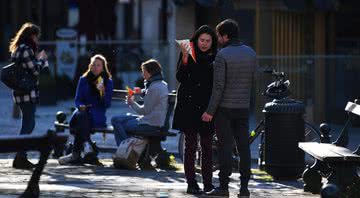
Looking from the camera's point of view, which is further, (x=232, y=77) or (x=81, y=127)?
(x=81, y=127)

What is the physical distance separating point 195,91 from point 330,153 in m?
1.56

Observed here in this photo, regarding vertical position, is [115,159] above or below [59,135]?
below

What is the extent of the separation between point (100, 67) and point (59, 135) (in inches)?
271

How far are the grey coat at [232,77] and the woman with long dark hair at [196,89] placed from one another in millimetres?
230

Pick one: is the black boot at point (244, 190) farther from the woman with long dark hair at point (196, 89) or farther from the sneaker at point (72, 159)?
the sneaker at point (72, 159)

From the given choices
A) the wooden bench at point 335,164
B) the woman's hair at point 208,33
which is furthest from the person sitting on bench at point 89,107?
the woman's hair at point 208,33

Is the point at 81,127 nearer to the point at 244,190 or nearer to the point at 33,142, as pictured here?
the point at 244,190

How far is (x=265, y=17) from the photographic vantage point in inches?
944

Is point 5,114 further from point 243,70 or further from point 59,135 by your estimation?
point 59,135

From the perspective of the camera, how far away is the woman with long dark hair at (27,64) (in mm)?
14258

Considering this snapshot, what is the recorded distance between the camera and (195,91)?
38.3ft

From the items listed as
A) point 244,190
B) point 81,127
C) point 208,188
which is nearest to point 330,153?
point 244,190

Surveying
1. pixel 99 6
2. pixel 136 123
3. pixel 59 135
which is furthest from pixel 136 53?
pixel 59 135

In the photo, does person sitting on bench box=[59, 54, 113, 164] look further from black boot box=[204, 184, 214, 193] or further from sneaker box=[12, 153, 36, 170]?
black boot box=[204, 184, 214, 193]
